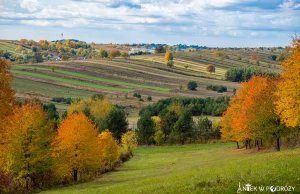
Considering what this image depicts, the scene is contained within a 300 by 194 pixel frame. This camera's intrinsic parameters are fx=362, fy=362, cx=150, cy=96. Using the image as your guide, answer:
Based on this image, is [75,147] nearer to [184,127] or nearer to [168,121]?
[184,127]

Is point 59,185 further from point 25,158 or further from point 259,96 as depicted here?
point 259,96

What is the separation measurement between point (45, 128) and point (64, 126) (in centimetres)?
586

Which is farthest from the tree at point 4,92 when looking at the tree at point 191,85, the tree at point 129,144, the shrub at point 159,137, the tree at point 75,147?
the tree at point 191,85

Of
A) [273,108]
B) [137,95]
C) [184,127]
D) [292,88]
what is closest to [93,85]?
[137,95]

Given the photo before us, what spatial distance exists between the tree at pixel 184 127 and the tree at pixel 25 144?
61.2 metres

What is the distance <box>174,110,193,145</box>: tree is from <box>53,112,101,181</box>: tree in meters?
53.7

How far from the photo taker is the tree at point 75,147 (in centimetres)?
4928

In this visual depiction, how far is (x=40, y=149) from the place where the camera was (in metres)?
45.3

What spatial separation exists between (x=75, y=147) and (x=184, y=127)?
5790 cm

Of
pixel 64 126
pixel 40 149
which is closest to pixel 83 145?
pixel 64 126

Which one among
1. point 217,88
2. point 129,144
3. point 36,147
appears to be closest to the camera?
point 36,147

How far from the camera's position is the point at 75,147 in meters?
50.9

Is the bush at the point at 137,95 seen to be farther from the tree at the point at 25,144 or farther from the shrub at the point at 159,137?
the tree at the point at 25,144

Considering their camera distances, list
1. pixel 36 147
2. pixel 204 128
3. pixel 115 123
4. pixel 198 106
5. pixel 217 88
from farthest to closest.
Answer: pixel 217 88 < pixel 198 106 < pixel 204 128 < pixel 115 123 < pixel 36 147
